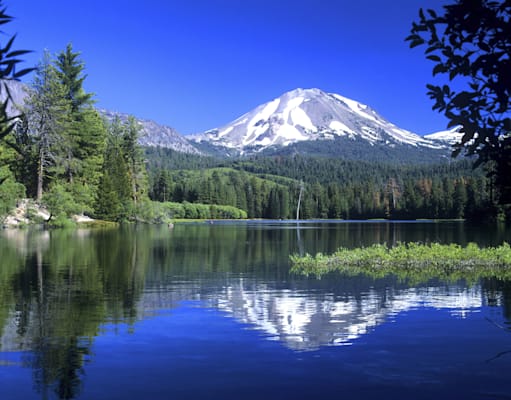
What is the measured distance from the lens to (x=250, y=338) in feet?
44.2

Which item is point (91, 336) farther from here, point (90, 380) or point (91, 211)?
point (91, 211)

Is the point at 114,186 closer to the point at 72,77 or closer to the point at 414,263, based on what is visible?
the point at 72,77

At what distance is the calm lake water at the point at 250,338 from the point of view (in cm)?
980

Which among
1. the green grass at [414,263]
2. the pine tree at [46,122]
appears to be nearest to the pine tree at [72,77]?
the pine tree at [46,122]

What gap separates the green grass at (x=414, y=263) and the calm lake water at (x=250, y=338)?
2.81 m

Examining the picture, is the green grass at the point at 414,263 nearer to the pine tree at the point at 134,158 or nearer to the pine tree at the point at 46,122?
the pine tree at the point at 46,122

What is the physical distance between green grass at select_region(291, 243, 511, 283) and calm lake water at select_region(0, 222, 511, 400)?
281cm

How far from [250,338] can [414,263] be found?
18.0 meters

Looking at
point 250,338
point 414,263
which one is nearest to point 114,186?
point 414,263

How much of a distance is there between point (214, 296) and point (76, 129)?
249 ft

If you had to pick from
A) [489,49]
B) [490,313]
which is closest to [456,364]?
[490,313]

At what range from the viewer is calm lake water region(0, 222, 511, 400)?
32.2 ft

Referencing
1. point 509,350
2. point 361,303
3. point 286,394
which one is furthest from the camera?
point 361,303

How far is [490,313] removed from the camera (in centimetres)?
1673
